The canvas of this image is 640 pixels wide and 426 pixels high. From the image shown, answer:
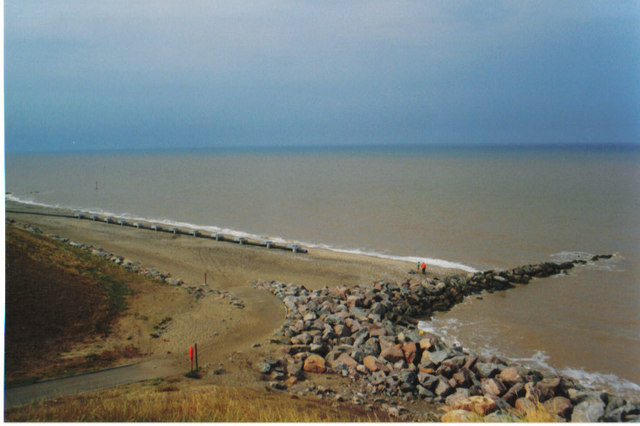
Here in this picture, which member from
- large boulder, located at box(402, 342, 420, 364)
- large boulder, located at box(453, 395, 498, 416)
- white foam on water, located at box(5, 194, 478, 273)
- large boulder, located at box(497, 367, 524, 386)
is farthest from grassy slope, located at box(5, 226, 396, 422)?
white foam on water, located at box(5, 194, 478, 273)

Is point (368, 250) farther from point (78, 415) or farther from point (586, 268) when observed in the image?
point (78, 415)

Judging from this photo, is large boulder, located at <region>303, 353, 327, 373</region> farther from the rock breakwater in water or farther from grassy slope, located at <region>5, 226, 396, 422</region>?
grassy slope, located at <region>5, 226, 396, 422</region>

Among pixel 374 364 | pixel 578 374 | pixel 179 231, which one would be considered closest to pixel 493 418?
Result: pixel 374 364

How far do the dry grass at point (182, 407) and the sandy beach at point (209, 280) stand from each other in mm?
1438

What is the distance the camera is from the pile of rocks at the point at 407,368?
34.8ft

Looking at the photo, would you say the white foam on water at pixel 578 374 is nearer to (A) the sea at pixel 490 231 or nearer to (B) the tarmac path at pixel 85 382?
(A) the sea at pixel 490 231

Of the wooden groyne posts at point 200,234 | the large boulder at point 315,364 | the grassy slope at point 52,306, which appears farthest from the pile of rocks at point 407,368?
the wooden groyne posts at point 200,234

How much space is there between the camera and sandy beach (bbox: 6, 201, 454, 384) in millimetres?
13750

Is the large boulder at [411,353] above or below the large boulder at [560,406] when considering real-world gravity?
above

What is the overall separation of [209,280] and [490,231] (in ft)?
75.4

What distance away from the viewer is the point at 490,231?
34719 millimetres

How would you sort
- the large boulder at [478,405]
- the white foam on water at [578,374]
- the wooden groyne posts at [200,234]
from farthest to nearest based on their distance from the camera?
the wooden groyne posts at [200,234], the white foam on water at [578,374], the large boulder at [478,405]

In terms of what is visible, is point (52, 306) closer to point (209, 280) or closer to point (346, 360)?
point (209, 280)

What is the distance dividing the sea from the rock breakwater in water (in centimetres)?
289
